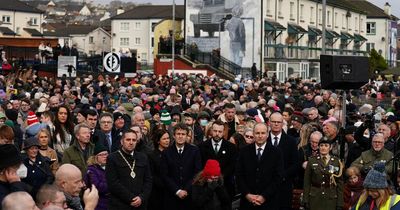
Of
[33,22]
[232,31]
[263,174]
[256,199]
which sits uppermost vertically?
[33,22]

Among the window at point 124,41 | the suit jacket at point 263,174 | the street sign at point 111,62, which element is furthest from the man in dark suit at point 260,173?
the window at point 124,41

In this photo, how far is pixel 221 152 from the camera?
1335cm

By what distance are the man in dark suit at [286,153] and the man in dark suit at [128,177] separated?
2.47 meters

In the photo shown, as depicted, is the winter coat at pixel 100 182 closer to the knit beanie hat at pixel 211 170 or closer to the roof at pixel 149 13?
the knit beanie hat at pixel 211 170

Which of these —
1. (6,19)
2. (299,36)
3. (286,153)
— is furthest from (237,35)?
(6,19)

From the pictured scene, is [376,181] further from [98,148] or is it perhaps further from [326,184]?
[98,148]

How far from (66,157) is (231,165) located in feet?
9.50

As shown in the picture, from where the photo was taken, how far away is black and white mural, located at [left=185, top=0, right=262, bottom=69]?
206ft

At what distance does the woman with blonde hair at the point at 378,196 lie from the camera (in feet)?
29.3

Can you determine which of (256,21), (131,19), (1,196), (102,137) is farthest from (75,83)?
(131,19)

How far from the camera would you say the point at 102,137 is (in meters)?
12.9

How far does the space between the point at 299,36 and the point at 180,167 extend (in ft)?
190

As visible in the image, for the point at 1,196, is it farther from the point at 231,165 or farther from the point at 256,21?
the point at 256,21

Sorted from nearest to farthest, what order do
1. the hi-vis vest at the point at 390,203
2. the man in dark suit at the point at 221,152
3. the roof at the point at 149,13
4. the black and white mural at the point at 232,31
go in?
1. the hi-vis vest at the point at 390,203
2. the man in dark suit at the point at 221,152
3. the black and white mural at the point at 232,31
4. the roof at the point at 149,13
